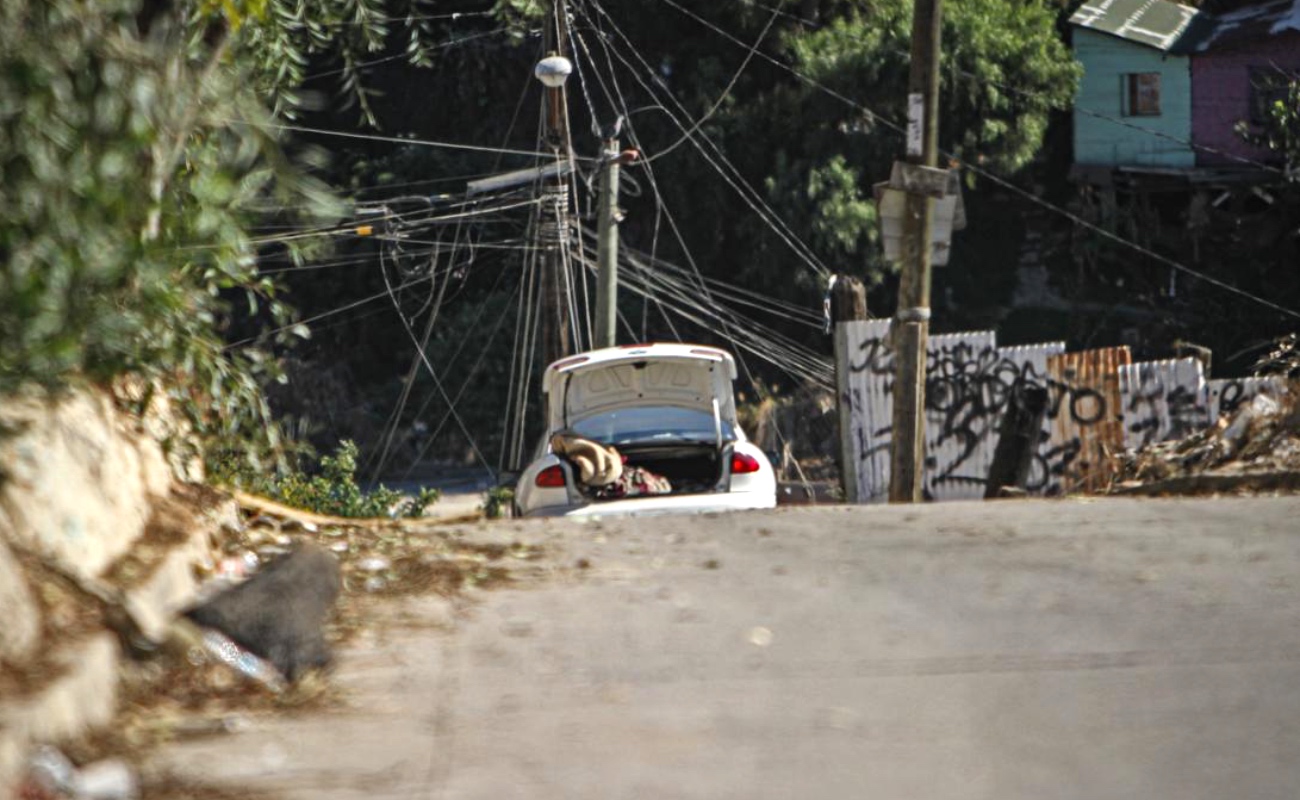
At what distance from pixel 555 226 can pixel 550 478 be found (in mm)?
10289

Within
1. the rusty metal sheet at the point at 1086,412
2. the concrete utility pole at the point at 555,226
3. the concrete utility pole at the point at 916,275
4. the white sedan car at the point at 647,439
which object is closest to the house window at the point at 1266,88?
the rusty metal sheet at the point at 1086,412

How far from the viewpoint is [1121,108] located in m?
34.2

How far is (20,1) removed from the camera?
16.6ft

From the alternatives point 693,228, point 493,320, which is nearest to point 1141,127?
point 693,228

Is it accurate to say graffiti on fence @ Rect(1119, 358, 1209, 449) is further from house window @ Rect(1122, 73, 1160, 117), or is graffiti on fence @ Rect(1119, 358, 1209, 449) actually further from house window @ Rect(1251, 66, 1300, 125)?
house window @ Rect(1122, 73, 1160, 117)

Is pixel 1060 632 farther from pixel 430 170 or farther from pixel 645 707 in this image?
pixel 430 170

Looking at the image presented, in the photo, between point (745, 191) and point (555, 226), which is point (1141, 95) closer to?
point (745, 191)

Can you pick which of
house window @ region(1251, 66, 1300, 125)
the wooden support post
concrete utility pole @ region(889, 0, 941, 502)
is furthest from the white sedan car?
house window @ region(1251, 66, 1300, 125)

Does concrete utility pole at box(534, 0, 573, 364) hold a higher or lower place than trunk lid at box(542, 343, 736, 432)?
higher

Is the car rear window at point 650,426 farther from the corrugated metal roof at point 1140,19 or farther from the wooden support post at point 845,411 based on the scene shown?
the corrugated metal roof at point 1140,19

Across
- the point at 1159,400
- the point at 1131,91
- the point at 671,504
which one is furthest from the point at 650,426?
the point at 1131,91

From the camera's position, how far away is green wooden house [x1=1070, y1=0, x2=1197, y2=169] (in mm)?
33719

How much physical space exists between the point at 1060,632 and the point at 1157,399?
1287 cm

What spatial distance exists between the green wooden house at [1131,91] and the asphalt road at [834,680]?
91.2ft
